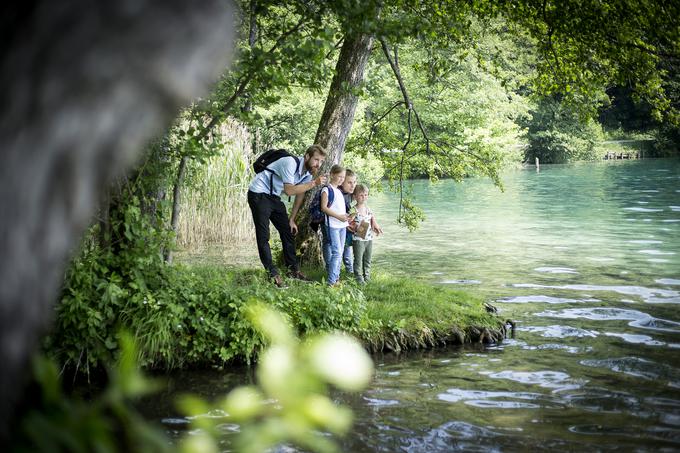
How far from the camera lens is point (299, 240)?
11445 mm

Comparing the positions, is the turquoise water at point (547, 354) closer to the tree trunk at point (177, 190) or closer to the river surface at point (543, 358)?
the river surface at point (543, 358)

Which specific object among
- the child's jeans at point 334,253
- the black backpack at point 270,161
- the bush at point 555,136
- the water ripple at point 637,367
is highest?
the bush at point 555,136

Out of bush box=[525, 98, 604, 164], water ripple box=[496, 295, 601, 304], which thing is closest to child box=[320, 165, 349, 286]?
water ripple box=[496, 295, 601, 304]

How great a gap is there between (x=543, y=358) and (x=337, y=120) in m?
5.13

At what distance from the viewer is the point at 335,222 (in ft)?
32.7

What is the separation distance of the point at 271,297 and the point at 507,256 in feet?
29.1

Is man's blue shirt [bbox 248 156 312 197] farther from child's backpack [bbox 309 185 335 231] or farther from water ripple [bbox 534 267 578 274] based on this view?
water ripple [bbox 534 267 578 274]

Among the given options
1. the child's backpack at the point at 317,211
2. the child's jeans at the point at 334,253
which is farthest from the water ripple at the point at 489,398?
the child's backpack at the point at 317,211

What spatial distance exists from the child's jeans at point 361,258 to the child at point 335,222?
0.91ft

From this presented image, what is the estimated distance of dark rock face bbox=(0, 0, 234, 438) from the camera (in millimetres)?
1115

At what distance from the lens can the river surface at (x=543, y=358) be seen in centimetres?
573

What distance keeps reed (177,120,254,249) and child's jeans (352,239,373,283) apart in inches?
204

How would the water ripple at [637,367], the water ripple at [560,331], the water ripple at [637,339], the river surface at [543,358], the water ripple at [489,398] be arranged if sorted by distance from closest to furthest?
the river surface at [543,358] → the water ripple at [489,398] → the water ripple at [637,367] → the water ripple at [637,339] → the water ripple at [560,331]

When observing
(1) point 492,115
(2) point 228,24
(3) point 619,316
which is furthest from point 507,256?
(1) point 492,115
